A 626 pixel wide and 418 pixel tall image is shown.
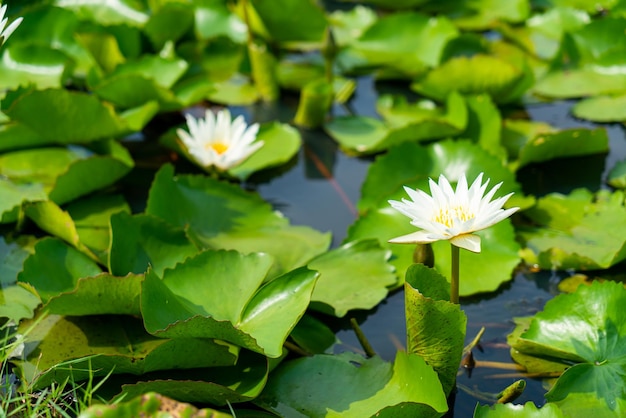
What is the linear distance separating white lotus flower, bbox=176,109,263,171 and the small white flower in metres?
0.94

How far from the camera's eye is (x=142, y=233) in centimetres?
225

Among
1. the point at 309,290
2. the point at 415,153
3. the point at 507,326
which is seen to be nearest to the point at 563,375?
the point at 507,326

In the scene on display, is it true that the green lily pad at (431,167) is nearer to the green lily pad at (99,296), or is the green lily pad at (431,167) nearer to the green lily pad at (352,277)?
the green lily pad at (352,277)

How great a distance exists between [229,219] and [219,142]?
342mm

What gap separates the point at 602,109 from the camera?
3.19 m

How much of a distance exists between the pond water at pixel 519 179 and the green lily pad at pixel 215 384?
1.00 ft

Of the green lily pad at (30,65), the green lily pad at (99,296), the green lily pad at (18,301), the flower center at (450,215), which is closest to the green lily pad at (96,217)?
the green lily pad at (18,301)

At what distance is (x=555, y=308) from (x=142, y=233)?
3.80 feet

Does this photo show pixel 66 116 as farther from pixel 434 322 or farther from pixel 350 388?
pixel 434 322

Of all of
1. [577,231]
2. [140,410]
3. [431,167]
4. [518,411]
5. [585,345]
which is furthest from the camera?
[431,167]

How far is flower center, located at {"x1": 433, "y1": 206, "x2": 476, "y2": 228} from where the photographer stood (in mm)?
1842

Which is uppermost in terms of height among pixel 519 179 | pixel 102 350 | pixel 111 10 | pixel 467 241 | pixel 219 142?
pixel 467 241

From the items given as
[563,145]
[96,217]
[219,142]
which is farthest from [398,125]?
[96,217]

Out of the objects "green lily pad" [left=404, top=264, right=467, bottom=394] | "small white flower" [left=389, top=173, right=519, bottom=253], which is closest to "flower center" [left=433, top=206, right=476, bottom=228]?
"small white flower" [left=389, top=173, right=519, bottom=253]
